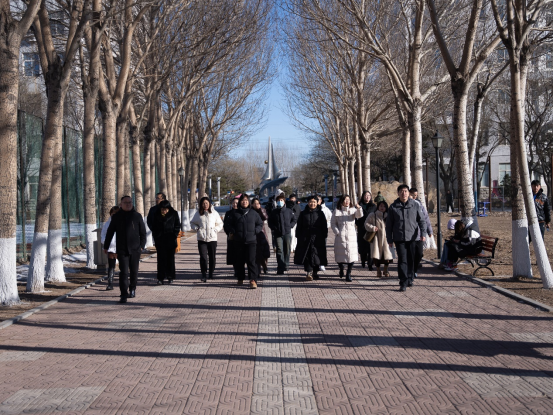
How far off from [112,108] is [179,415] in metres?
13.1

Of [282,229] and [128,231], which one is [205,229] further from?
[128,231]

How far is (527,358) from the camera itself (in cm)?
680

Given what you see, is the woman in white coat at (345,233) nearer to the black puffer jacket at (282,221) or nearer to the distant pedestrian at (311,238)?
the distant pedestrian at (311,238)

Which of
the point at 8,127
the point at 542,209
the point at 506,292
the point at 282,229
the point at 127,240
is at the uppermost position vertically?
the point at 8,127

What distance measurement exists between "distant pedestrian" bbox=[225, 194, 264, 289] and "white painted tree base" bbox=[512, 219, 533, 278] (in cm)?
490

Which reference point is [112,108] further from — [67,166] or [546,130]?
[546,130]

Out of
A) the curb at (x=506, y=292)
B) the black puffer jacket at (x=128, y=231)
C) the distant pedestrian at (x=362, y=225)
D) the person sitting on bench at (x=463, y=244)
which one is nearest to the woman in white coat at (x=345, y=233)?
the distant pedestrian at (x=362, y=225)

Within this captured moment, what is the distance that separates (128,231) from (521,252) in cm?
712

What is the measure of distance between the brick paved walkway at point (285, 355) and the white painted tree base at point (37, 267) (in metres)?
1.35

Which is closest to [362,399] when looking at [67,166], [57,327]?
[57,327]

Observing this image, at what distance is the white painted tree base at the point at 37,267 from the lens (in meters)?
12.7

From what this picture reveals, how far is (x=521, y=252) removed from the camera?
12484mm

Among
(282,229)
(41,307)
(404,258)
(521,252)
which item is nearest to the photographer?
(41,307)

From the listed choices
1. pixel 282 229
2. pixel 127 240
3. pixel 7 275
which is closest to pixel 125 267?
pixel 127 240
